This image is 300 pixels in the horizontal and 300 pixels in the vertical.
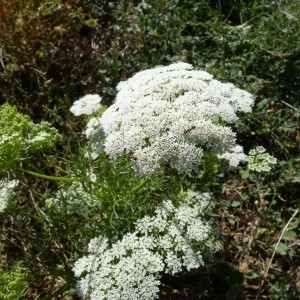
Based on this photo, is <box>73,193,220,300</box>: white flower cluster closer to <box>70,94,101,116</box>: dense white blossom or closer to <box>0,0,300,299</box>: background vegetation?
<box>0,0,300,299</box>: background vegetation

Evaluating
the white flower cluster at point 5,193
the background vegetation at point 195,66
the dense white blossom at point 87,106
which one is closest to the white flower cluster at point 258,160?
the background vegetation at point 195,66

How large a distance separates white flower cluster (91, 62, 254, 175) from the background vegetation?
87cm

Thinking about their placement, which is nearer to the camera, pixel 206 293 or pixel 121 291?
pixel 121 291

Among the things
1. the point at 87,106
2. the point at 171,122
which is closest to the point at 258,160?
the point at 171,122

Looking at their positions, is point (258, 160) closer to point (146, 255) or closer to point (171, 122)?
point (171, 122)

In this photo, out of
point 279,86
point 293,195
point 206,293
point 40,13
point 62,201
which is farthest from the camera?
point 40,13

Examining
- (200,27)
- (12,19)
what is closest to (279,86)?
(200,27)

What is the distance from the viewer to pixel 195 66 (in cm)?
486

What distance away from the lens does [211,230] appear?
11.0 feet

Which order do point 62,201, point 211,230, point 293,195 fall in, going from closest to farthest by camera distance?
point 211,230 < point 62,201 < point 293,195

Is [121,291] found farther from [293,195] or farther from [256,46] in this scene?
[256,46]

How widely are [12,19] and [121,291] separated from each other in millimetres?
3370

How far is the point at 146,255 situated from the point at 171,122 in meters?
0.82

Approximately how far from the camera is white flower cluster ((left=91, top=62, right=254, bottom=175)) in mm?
2955
